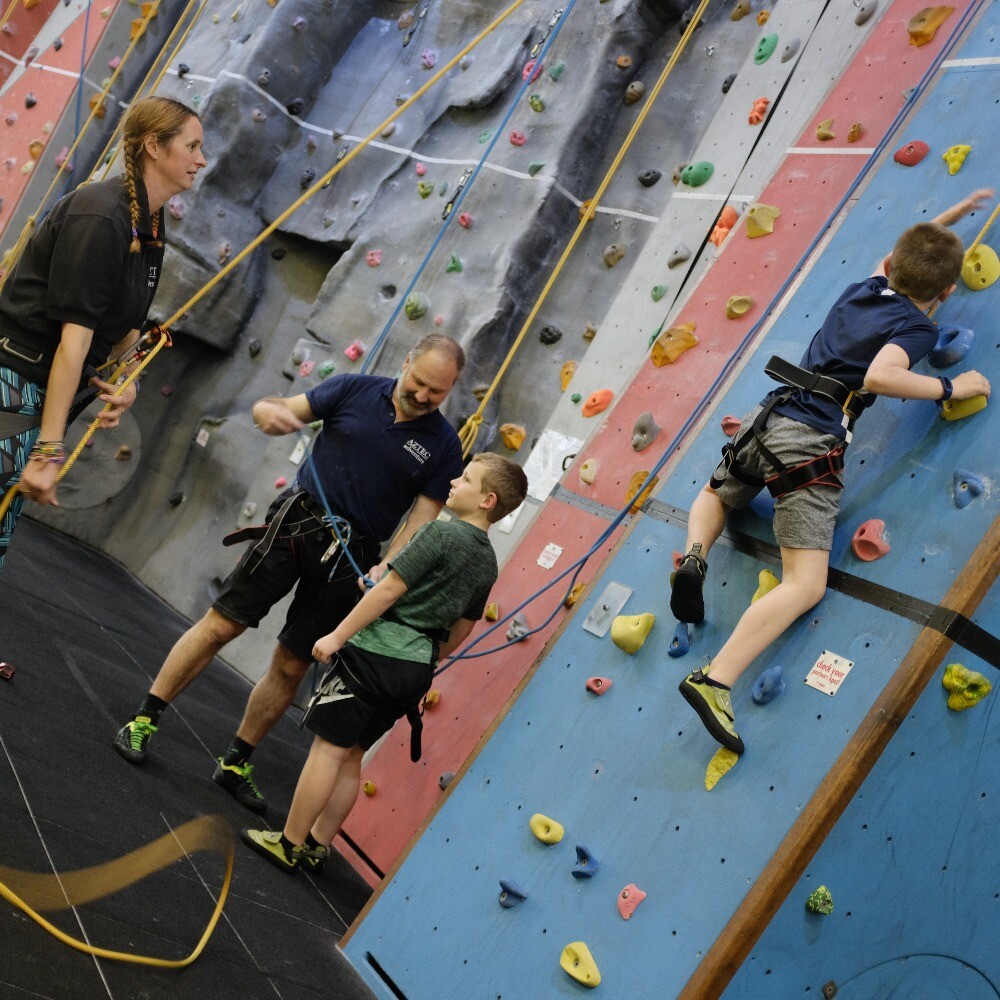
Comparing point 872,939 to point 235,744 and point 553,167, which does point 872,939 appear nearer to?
point 235,744

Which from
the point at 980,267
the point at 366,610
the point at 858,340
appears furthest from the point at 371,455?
the point at 980,267

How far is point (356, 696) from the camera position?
113 inches

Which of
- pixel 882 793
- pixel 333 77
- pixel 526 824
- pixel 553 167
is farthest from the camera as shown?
pixel 333 77

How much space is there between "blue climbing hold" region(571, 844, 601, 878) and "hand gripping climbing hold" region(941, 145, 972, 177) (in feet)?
6.02

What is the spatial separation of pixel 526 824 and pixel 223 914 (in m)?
0.72

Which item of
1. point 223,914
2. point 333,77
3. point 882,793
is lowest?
point 223,914

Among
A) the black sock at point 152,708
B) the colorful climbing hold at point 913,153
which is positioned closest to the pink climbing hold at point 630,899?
the black sock at point 152,708

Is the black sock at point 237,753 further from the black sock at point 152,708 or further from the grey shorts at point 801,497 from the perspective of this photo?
the grey shorts at point 801,497

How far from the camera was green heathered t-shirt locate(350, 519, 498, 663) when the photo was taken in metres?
2.84

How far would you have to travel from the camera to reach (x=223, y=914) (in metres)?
2.40

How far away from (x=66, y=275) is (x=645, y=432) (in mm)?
1801

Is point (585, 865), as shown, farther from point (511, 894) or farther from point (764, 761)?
point (764, 761)

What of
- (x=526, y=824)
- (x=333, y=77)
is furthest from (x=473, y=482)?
(x=333, y=77)

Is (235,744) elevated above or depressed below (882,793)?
below
